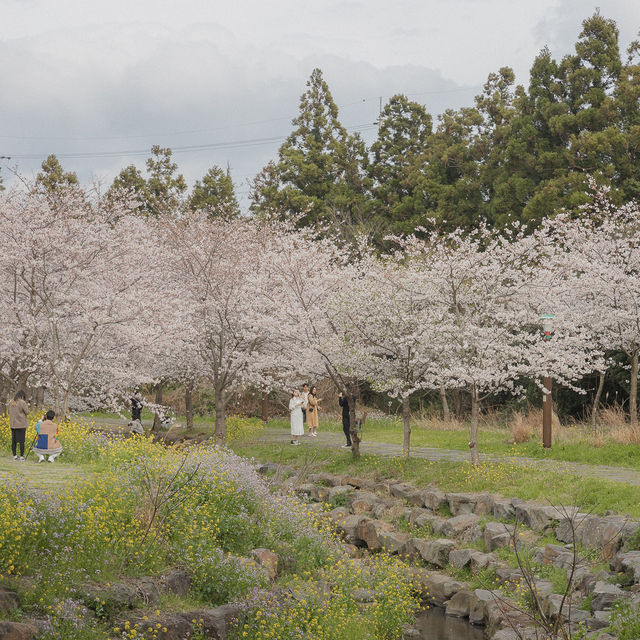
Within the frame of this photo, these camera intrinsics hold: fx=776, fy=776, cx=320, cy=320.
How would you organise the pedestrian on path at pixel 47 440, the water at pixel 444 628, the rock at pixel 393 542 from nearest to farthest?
the water at pixel 444 628 < the rock at pixel 393 542 < the pedestrian on path at pixel 47 440

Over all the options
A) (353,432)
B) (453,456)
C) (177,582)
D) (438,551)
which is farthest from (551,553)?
(353,432)

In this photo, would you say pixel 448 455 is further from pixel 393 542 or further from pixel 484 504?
pixel 393 542

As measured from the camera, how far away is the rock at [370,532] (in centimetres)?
1620

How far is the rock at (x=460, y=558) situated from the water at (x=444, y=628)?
1218mm

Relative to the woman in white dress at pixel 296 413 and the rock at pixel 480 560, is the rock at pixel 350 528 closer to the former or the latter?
the rock at pixel 480 560

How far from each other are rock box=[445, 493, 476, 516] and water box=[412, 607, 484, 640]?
10.2 ft

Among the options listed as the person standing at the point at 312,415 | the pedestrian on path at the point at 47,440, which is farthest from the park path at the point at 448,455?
the pedestrian on path at the point at 47,440

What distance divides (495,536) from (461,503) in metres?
1.87

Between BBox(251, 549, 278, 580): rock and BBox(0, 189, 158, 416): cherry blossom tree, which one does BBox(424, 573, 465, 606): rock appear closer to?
BBox(251, 549, 278, 580): rock

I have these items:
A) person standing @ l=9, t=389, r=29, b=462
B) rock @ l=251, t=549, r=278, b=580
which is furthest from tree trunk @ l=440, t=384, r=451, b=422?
rock @ l=251, t=549, r=278, b=580

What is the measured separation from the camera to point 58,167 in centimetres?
4981

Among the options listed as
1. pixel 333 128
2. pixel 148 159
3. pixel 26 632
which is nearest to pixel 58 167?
pixel 148 159

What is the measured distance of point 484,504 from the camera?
1562cm

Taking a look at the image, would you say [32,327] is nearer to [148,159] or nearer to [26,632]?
[26,632]
